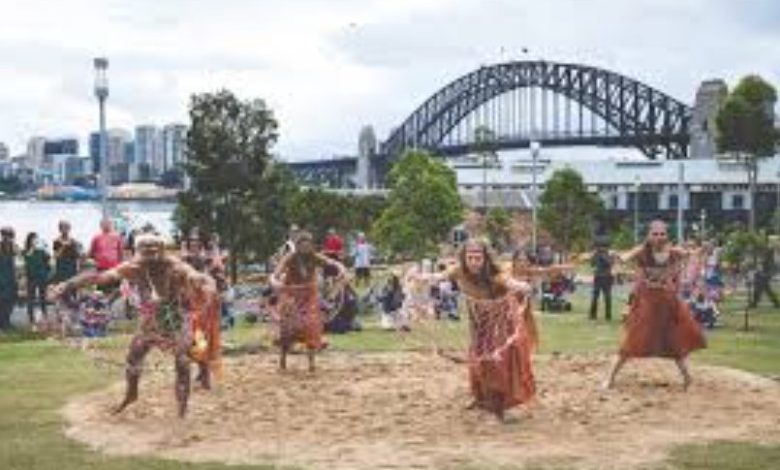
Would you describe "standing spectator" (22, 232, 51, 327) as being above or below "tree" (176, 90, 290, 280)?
below

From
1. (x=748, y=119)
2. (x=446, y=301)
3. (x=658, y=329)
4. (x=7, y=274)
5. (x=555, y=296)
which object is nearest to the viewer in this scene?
(x=658, y=329)

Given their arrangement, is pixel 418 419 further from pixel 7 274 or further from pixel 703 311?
pixel 703 311

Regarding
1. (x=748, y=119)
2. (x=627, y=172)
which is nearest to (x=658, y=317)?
(x=748, y=119)

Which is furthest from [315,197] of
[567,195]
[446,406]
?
[446,406]

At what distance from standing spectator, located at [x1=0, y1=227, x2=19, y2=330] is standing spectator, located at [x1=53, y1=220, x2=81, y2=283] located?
747 millimetres

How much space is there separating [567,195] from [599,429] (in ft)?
220

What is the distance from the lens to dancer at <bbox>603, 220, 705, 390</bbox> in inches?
665

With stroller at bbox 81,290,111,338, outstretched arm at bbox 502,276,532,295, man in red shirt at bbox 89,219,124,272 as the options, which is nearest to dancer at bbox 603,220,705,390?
outstretched arm at bbox 502,276,532,295

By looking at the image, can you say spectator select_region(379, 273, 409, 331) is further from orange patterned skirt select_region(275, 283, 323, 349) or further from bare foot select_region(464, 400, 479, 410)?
bare foot select_region(464, 400, 479, 410)

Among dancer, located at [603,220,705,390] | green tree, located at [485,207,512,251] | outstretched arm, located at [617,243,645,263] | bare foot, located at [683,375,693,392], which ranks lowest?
bare foot, located at [683,375,693,392]

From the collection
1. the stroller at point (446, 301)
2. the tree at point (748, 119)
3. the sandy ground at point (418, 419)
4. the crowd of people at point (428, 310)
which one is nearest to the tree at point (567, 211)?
the tree at point (748, 119)

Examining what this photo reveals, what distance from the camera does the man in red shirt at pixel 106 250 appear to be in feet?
83.5

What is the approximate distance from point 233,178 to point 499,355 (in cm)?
2430

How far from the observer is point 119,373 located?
62.2ft
